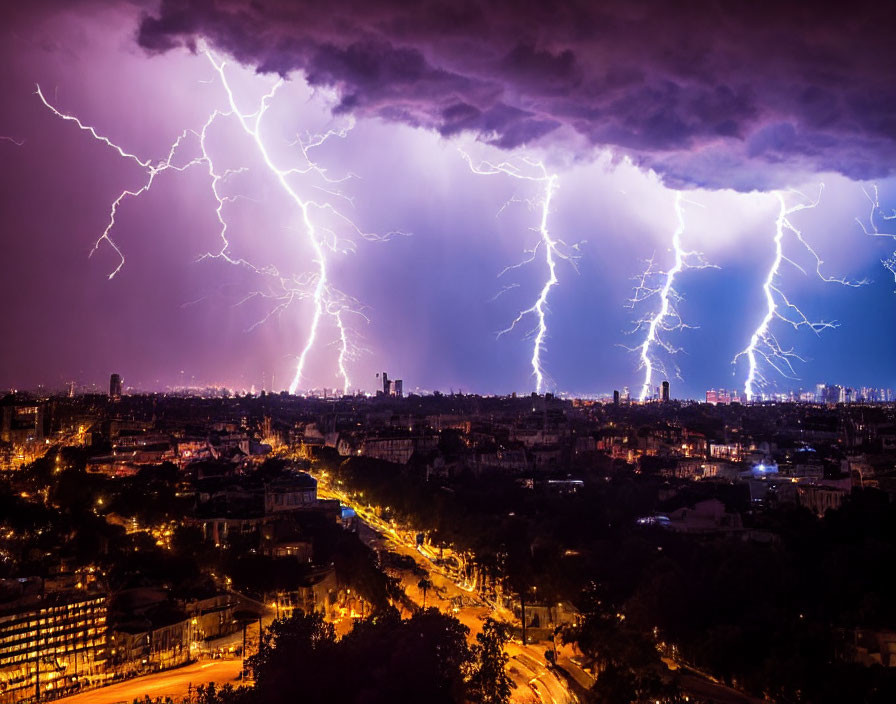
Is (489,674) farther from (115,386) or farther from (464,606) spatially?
(115,386)

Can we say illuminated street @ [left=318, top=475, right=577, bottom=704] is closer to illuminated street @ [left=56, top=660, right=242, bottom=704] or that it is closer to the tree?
the tree

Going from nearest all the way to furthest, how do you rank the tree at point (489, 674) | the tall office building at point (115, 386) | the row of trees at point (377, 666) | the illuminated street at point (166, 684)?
the row of trees at point (377, 666) < the tree at point (489, 674) < the illuminated street at point (166, 684) < the tall office building at point (115, 386)

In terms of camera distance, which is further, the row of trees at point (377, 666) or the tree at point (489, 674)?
the tree at point (489, 674)

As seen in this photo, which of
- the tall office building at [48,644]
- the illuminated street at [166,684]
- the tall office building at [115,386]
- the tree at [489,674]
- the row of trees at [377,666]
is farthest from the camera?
the tall office building at [115,386]

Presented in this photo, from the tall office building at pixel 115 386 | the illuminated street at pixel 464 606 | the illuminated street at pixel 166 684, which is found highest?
the tall office building at pixel 115 386

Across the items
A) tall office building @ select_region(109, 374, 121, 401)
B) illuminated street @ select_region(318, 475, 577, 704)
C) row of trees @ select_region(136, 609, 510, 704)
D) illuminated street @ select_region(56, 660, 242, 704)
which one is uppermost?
tall office building @ select_region(109, 374, 121, 401)

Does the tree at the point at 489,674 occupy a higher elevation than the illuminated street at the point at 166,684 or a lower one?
higher

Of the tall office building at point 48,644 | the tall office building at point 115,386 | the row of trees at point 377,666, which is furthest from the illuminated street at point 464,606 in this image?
the tall office building at point 115,386

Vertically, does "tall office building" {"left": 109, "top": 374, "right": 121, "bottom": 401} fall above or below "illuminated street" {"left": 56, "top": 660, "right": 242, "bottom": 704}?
above

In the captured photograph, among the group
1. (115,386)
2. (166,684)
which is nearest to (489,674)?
(166,684)

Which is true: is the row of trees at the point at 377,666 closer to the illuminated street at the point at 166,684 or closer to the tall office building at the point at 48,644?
the illuminated street at the point at 166,684

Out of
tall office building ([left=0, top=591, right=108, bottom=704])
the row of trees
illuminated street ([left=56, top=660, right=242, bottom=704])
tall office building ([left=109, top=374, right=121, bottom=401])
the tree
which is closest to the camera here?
the row of trees

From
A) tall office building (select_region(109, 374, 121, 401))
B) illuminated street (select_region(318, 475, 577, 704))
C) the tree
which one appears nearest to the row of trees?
the tree
